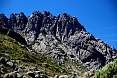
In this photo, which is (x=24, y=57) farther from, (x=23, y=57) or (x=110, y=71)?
(x=110, y=71)

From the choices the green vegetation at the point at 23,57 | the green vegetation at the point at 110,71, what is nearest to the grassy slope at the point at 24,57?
the green vegetation at the point at 23,57

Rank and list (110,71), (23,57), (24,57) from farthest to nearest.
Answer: (24,57), (23,57), (110,71)

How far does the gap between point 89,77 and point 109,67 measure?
3539cm

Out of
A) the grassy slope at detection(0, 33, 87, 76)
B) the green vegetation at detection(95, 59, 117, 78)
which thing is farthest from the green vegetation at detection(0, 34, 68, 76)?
the green vegetation at detection(95, 59, 117, 78)

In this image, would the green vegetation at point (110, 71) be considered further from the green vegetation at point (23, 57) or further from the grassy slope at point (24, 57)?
the green vegetation at point (23, 57)

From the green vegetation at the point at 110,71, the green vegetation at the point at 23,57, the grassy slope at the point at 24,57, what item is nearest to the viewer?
the green vegetation at the point at 110,71

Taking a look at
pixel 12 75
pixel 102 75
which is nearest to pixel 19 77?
pixel 12 75

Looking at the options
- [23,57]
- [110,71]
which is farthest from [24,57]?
[110,71]

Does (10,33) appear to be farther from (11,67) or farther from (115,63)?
(115,63)

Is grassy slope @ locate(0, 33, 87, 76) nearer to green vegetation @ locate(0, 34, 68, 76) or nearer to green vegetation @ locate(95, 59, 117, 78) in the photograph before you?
green vegetation @ locate(0, 34, 68, 76)

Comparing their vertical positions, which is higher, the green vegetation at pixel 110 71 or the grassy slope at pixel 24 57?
the grassy slope at pixel 24 57

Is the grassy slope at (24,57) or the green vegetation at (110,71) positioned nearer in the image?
the green vegetation at (110,71)

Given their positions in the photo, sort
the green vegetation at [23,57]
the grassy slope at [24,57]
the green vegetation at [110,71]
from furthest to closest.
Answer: the green vegetation at [23,57], the grassy slope at [24,57], the green vegetation at [110,71]

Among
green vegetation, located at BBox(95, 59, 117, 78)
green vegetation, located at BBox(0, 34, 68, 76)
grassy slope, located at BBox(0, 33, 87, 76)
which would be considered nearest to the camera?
green vegetation, located at BBox(95, 59, 117, 78)
